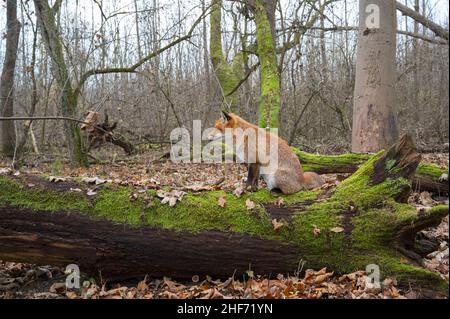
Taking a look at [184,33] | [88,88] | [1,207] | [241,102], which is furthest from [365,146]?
[88,88]

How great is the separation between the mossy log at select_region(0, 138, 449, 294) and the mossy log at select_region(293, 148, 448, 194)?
2.17 metres

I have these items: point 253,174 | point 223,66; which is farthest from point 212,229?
point 223,66

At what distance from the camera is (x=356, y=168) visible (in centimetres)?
786

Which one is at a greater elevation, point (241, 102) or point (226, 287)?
point (241, 102)

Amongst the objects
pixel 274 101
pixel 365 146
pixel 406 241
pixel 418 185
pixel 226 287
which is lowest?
pixel 226 287

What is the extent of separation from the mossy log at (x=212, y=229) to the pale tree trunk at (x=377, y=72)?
9.44ft

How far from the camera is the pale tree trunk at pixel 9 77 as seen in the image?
1479cm

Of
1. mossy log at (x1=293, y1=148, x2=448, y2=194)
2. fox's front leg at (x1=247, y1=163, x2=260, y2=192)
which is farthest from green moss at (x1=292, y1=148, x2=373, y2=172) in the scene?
fox's front leg at (x1=247, y1=163, x2=260, y2=192)

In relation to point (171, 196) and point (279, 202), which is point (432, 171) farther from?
point (171, 196)

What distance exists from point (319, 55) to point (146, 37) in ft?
22.6

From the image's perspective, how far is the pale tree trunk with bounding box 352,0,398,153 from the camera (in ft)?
25.0

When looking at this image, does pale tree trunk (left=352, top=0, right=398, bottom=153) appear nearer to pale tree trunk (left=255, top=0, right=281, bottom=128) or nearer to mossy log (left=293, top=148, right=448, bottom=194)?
mossy log (left=293, top=148, right=448, bottom=194)

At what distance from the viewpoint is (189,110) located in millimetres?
17000

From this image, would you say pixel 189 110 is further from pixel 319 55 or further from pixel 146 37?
pixel 319 55
